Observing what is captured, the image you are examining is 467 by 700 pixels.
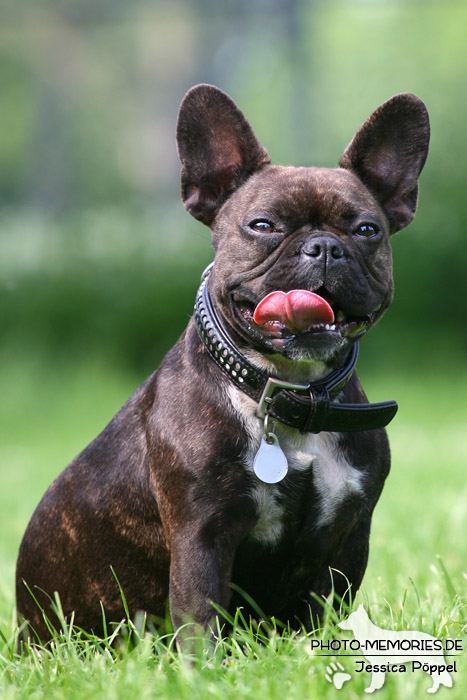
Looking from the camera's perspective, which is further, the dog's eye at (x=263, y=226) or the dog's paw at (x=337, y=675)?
the dog's eye at (x=263, y=226)

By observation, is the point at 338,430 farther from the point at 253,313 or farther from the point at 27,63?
the point at 27,63

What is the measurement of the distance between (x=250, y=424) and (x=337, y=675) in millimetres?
854

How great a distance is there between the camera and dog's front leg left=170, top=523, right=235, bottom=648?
2.84 meters

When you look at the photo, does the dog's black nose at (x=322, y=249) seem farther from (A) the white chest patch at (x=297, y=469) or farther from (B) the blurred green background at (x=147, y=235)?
(B) the blurred green background at (x=147, y=235)

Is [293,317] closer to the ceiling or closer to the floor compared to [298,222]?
closer to the floor

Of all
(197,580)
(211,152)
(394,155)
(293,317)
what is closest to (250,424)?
(293,317)

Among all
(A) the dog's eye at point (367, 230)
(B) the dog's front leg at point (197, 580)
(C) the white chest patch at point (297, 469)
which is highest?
(A) the dog's eye at point (367, 230)

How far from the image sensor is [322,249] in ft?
9.82

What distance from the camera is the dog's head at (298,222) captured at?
2.98 meters

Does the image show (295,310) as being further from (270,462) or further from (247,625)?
(247,625)

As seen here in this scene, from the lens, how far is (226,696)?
7.74ft

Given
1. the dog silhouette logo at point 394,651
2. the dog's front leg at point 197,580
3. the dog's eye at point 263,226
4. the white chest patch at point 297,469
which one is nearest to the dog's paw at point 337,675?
the dog silhouette logo at point 394,651

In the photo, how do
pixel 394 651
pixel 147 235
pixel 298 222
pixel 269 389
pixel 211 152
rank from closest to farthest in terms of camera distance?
pixel 394 651
pixel 269 389
pixel 298 222
pixel 211 152
pixel 147 235

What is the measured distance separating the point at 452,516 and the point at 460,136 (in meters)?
8.83
